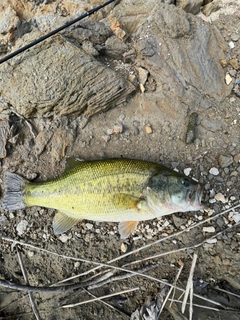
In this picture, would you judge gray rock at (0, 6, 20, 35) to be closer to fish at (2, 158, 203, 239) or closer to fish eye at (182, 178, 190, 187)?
fish at (2, 158, 203, 239)

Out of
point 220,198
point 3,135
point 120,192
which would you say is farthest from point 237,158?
point 3,135

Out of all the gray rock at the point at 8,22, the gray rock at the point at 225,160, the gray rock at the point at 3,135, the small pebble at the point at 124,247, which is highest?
the gray rock at the point at 8,22

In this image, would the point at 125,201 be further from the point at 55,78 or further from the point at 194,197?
the point at 55,78

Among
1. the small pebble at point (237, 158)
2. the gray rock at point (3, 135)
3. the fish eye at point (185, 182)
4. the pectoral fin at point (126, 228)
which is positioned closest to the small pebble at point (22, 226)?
the gray rock at point (3, 135)

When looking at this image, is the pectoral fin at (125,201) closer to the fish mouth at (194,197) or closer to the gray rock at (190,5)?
the fish mouth at (194,197)

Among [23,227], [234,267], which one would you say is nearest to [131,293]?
[234,267]
